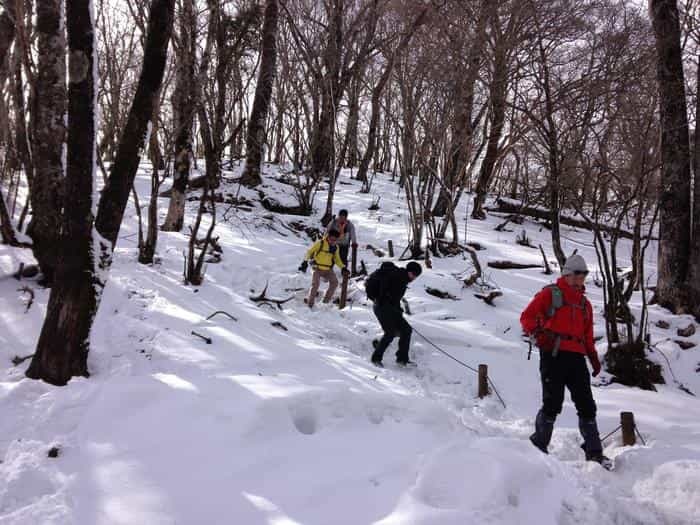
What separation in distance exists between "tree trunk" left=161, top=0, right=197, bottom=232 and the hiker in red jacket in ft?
18.6

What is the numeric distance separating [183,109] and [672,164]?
864 centimetres

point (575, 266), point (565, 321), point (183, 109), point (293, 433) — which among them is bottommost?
point (293, 433)

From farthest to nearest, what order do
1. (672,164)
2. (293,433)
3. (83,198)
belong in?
(672,164)
(83,198)
(293,433)

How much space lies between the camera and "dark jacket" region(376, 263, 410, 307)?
627 centimetres

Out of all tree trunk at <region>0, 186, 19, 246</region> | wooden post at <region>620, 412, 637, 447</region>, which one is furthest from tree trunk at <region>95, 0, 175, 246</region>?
wooden post at <region>620, 412, 637, 447</region>

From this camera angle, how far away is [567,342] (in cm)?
389

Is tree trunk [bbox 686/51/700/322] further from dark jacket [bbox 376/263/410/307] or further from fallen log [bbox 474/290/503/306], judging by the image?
dark jacket [bbox 376/263/410/307]

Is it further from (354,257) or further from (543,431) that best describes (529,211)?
(543,431)

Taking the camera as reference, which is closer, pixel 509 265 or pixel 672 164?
pixel 672 164

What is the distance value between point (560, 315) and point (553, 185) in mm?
3659

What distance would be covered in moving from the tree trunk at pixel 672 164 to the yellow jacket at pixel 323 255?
17.7 feet

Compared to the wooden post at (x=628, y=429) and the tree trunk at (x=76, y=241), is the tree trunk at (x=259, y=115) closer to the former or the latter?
the tree trunk at (x=76, y=241)

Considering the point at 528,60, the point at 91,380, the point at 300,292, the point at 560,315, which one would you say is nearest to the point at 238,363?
the point at 91,380

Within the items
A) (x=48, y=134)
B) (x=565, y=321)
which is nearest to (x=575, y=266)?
(x=565, y=321)
